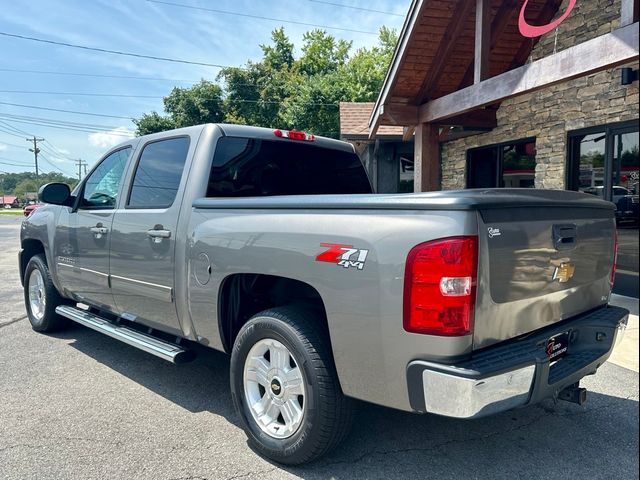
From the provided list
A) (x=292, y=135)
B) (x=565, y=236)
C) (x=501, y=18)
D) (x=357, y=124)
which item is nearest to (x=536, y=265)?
(x=565, y=236)

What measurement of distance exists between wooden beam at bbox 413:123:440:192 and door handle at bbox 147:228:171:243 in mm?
6168

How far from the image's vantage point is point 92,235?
14.1ft

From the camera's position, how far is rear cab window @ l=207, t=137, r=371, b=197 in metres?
3.61

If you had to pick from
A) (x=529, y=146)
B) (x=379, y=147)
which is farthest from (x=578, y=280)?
(x=379, y=147)

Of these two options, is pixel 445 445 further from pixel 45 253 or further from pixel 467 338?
pixel 45 253

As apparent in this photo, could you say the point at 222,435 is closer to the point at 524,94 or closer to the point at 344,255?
the point at 344,255

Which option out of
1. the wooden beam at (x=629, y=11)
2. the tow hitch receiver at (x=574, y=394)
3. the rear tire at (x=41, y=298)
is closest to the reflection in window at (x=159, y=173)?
the rear tire at (x=41, y=298)

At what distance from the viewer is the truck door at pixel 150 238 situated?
3484mm

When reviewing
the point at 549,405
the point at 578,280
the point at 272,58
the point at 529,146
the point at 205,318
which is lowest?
the point at 549,405

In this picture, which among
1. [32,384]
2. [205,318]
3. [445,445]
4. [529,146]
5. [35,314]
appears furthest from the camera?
[529,146]

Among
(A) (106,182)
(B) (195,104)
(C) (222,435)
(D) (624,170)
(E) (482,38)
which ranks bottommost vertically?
(C) (222,435)

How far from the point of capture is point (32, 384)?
4055 millimetres

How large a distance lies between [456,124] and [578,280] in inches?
276

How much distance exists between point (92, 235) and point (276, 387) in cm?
245
